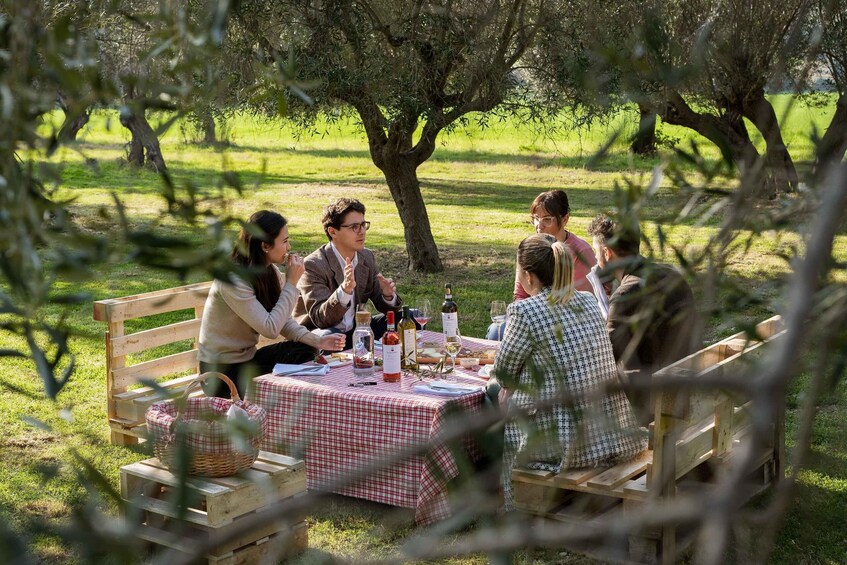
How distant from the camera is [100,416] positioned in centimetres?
808

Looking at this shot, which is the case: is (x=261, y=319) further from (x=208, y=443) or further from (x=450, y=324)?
(x=208, y=443)

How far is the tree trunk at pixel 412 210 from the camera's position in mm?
12758

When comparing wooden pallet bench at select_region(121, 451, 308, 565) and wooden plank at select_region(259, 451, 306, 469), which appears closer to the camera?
wooden pallet bench at select_region(121, 451, 308, 565)

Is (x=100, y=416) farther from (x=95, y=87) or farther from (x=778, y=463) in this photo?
(x=95, y=87)

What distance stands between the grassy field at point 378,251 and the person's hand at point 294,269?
0.75 metres

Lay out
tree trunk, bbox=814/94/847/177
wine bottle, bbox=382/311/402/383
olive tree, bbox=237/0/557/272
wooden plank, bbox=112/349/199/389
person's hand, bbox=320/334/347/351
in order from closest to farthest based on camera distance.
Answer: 1. tree trunk, bbox=814/94/847/177
2. wine bottle, bbox=382/311/402/383
3. person's hand, bbox=320/334/347/351
4. wooden plank, bbox=112/349/199/389
5. olive tree, bbox=237/0/557/272

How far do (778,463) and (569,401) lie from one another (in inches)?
222

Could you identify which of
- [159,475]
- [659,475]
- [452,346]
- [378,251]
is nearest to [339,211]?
[452,346]

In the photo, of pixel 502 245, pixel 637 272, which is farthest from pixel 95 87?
pixel 502 245

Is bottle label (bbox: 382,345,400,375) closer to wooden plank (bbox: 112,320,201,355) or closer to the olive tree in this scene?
wooden plank (bbox: 112,320,201,355)

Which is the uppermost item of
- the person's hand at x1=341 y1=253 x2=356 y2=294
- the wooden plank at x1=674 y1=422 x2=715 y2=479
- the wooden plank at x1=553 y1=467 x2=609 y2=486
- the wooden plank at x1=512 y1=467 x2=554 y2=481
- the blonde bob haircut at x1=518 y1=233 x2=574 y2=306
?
the blonde bob haircut at x1=518 y1=233 x2=574 y2=306

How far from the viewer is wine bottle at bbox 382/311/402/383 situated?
6.04m

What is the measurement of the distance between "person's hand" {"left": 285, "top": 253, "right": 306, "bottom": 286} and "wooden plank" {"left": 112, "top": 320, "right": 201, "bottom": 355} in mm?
1111

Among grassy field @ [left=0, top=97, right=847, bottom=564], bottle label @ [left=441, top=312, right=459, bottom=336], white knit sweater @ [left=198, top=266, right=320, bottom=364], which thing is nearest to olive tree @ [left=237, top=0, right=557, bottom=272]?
grassy field @ [left=0, top=97, right=847, bottom=564]
